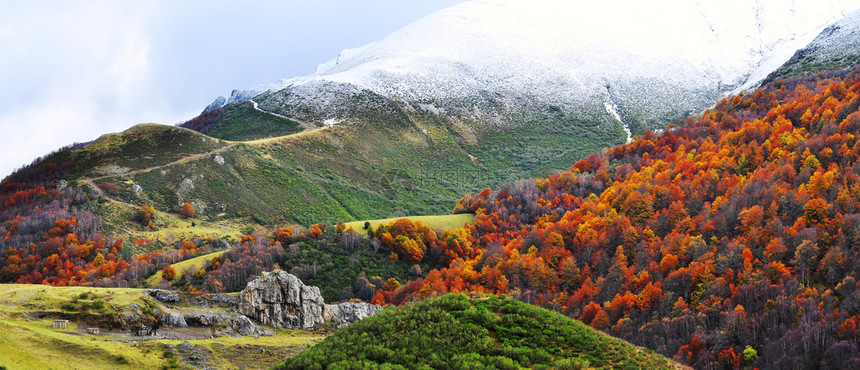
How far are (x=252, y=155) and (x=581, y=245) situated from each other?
93053 mm

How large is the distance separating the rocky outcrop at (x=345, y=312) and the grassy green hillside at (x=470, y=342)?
117 ft

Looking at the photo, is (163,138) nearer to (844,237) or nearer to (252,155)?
(252,155)

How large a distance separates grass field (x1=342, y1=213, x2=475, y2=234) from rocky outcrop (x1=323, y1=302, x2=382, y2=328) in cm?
3492

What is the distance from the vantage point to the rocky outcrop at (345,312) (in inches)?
3255

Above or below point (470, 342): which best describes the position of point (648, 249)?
below

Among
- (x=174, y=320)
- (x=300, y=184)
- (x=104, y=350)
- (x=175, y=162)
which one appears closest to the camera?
(x=104, y=350)

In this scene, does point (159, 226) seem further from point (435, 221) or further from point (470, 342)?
point (470, 342)

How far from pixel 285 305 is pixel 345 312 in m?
9.46

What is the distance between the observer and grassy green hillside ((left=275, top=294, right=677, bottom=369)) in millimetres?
41281

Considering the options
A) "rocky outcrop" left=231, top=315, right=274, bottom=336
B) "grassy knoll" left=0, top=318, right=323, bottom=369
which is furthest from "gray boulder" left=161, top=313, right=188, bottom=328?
"rocky outcrop" left=231, top=315, right=274, bottom=336

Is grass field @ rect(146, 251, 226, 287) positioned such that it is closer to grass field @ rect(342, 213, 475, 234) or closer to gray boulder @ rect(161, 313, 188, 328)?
grass field @ rect(342, 213, 475, 234)

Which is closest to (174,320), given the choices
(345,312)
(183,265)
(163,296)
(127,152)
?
(163,296)

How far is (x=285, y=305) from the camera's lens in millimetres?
79000

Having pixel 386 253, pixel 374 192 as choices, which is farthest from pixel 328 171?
pixel 386 253
